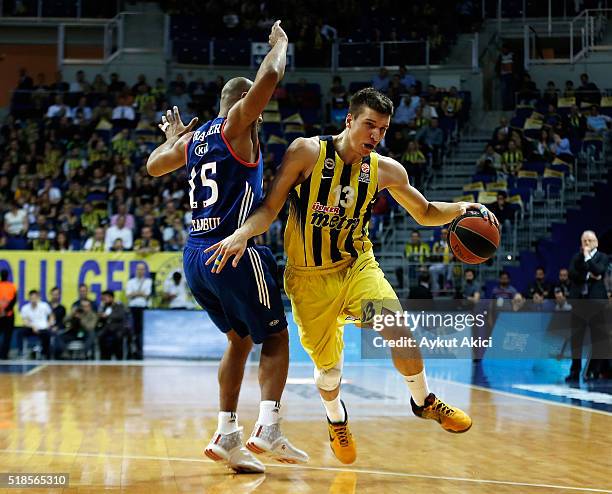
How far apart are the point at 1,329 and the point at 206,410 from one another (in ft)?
24.0

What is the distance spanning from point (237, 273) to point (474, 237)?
1.41m

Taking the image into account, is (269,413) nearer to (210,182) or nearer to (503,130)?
(210,182)

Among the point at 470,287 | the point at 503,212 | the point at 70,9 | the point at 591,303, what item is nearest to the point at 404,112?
the point at 503,212

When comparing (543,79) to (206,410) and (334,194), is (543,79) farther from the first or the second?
(334,194)

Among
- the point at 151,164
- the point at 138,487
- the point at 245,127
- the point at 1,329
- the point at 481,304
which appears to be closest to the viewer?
the point at 138,487

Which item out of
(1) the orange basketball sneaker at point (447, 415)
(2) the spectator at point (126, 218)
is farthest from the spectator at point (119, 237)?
(1) the orange basketball sneaker at point (447, 415)

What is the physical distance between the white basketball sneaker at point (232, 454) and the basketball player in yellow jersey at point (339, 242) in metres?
0.50

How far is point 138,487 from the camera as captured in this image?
16.1 ft

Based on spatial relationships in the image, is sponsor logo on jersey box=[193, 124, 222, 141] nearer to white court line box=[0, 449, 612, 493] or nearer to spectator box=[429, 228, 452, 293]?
white court line box=[0, 449, 612, 493]

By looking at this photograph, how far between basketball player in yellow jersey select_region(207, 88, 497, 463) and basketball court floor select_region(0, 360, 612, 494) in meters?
0.45

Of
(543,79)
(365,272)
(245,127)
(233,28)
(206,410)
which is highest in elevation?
(233,28)

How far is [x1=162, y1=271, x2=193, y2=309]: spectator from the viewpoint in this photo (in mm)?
15016

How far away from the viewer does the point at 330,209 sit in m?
5.46

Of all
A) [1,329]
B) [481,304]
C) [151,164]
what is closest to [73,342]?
[1,329]
